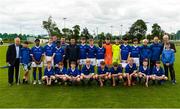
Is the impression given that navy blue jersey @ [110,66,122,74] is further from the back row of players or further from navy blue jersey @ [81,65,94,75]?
navy blue jersey @ [81,65,94,75]

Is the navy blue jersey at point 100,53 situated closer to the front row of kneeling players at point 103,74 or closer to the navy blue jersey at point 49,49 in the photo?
the front row of kneeling players at point 103,74

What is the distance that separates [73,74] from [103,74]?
45.2 inches

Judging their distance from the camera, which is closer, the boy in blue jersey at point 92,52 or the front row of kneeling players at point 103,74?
the front row of kneeling players at point 103,74

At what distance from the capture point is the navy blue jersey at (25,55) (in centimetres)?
1413

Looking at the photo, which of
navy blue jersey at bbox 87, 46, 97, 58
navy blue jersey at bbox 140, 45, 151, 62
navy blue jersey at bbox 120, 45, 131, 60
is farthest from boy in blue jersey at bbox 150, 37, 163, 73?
navy blue jersey at bbox 87, 46, 97, 58

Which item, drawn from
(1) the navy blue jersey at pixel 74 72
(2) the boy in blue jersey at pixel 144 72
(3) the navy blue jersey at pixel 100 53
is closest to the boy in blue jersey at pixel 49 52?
(1) the navy blue jersey at pixel 74 72

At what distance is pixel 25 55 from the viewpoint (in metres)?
14.1

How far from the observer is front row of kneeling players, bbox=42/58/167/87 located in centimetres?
1353

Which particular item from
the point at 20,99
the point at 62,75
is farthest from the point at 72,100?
the point at 62,75

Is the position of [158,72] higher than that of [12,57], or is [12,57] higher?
[12,57]

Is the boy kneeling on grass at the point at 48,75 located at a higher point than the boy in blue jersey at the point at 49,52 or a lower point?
lower

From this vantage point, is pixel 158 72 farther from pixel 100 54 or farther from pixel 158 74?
pixel 100 54

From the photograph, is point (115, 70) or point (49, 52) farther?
point (49, 52)

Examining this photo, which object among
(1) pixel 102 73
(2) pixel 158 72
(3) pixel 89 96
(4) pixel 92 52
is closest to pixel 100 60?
(4) pixel 92 52
